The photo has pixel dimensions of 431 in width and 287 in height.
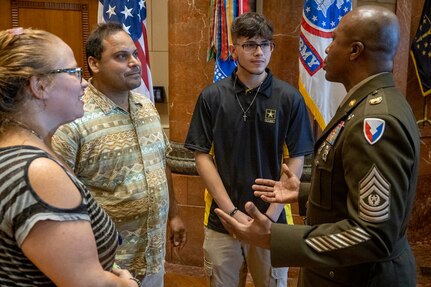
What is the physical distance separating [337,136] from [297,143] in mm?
864

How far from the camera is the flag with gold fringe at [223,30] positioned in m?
2.89

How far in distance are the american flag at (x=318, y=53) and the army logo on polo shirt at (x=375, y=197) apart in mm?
1795

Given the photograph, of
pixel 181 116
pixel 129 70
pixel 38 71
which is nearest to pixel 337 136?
pixel 38 71

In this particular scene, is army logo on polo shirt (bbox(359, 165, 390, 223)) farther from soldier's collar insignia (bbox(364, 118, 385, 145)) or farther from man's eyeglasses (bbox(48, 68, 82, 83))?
man's eyeglasses (bbox(48, 68, 82, 83))

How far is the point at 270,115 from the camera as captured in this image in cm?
220


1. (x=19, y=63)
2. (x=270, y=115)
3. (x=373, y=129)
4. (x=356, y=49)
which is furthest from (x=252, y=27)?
(x=19, y=63)

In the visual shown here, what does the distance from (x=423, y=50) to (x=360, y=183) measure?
287 centimetres

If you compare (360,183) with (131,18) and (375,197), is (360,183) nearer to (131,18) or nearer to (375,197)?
(375,197)

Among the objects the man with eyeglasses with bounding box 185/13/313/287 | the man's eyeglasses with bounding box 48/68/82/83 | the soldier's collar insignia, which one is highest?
the man's eyeglasses with bounding box 48/68/82/83

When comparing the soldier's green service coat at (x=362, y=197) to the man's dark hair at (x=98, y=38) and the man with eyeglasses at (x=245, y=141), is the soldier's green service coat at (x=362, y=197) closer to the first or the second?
the man with eyeglasses at (x=245, y=141)

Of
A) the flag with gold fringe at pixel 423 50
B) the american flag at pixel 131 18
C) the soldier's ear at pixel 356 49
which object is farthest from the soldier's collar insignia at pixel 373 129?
the flag with gold fringe at pixel 423 50

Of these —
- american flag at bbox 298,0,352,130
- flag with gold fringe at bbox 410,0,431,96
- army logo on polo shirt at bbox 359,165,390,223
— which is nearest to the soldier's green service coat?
army logo on polo shirt at bbox 359,165,390,223

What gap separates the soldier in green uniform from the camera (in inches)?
46.8

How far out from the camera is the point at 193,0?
316 cm
